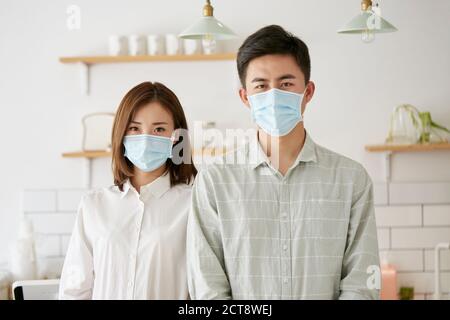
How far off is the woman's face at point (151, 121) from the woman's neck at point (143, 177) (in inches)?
2.1

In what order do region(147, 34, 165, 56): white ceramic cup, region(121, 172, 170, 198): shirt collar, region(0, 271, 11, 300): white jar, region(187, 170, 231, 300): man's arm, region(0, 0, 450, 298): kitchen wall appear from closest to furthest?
1. region(187, 170, 231, 300): man's arm
2. region(121, 172, 170, 198): shirt collar
3. region(0, 0, 450, 298): kitchen wall
4. region(0, 271, 11, 300): white jar
5. region(147, 34, 165, 56): white ceramic cup

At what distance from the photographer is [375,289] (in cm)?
66

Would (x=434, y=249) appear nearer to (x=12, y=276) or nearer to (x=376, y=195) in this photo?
(x=376, y=195)

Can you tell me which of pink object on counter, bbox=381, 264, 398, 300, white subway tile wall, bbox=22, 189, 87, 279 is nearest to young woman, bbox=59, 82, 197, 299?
white subway tile wall, bbox=22, 189, 87, 279

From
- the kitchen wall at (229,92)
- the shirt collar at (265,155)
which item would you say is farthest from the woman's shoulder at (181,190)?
the kitchen wall at (229,92)

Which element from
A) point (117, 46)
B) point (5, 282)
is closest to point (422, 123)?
point (117, 46)

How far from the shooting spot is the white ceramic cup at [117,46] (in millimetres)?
1080

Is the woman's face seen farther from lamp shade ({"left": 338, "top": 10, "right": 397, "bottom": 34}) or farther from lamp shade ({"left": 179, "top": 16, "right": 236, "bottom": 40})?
lamp shade ({"left": 338, "top": 10, "right": 397, "bottom": 34})

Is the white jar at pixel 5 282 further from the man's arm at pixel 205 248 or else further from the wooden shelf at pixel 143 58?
the man's arm at pixel 205 248

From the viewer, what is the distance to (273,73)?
0.67 m

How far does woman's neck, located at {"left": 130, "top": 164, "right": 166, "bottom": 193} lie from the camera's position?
0.77 metres

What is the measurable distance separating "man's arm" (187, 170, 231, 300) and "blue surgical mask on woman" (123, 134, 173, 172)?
0.07m

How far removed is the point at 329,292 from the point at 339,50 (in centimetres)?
44

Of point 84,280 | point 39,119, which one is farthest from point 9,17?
point 84,280
